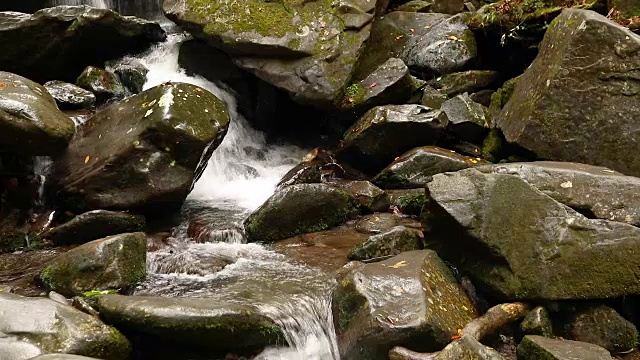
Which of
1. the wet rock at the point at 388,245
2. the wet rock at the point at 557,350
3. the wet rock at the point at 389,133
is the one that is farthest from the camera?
the wet rock at the point at 389,133

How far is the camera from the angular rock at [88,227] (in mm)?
6363

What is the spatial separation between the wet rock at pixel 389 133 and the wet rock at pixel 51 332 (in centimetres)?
528

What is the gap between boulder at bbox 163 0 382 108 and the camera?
9008 millimetres

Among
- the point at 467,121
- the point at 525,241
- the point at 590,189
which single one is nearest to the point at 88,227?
the point at 525,241

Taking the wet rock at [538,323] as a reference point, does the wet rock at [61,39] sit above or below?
above

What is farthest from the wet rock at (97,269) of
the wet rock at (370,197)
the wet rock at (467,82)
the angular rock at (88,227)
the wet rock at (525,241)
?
the wet rock at (467,82)

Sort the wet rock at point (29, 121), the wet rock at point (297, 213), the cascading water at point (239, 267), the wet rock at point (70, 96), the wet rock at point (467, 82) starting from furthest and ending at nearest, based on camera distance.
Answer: the wet rock at point (467, 82), the wet rock at point (70, 96), the wet rock at point (297, 213), the wet rock at point (29, 121), the cascading water at point (239, 267)

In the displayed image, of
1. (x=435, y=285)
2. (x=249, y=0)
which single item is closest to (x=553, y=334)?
(x=435, y=285)

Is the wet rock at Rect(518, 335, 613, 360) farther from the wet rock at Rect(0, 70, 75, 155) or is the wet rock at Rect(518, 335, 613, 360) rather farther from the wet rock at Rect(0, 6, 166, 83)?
the wet rock at Rect(0, 6, 166, 83)

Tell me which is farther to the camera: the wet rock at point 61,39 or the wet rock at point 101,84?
the wet rock at point 101,84

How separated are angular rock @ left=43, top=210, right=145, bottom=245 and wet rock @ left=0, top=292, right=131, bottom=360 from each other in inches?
88.0

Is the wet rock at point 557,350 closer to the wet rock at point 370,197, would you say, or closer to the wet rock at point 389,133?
the wet rock at point 370,197

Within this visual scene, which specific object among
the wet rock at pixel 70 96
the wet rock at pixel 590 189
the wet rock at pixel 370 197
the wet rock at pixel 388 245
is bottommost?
the wet rock at pixel 370 197

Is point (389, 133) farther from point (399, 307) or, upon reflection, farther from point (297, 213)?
point (399, 307)
